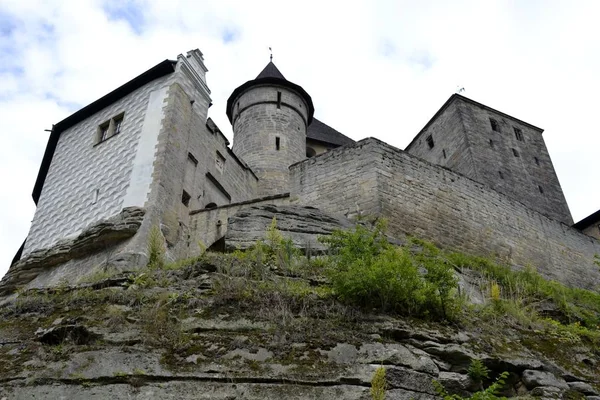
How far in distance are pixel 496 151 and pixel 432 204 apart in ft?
34.6

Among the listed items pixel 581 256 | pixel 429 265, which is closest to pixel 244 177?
pixel 581 256

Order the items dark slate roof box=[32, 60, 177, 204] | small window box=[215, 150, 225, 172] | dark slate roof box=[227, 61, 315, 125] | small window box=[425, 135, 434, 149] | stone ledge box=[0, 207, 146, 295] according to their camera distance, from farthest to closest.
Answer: small window box=[425, 135, 434, 149] < dark slate roof box=[227, 61, 315, 125] < small window box=[215, 150, 225, 172] < dark slate roof box=[32, 60, 177, 204] < stone ledge box=[0, 207, 146, 295]

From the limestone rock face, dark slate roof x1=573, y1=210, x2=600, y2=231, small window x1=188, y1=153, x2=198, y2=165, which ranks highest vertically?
dark slate roof x1=573, y1=210, x2=600, y2=231

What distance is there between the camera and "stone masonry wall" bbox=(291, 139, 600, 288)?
13.6 metres

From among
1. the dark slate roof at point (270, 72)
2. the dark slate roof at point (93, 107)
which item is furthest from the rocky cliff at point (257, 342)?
the dark slate roof at point (270, 72)

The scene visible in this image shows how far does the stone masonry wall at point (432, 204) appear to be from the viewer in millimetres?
13633

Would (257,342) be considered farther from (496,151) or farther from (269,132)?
(496,151)

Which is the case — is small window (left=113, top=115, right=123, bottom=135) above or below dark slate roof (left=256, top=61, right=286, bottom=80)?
below

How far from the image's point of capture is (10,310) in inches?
272

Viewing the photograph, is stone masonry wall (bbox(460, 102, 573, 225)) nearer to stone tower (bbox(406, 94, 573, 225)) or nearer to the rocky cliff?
stone tower (bbox(406, 94, 573, 225))

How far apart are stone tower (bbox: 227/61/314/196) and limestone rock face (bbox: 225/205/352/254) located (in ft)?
33.4

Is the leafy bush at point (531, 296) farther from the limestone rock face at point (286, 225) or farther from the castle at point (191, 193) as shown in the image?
the limestone rock face at point (286, 225)

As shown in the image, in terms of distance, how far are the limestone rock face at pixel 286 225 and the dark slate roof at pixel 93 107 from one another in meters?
7.99

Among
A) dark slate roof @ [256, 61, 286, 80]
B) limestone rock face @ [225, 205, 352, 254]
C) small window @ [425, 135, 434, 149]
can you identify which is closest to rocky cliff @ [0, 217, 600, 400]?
limestone rock face @ [225, 205, 352, 254]
